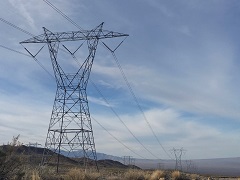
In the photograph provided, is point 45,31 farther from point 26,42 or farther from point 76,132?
point 76,132

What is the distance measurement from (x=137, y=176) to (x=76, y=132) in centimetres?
1147

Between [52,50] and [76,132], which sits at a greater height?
[52,50]

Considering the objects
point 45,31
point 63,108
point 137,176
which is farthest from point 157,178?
point 45,31

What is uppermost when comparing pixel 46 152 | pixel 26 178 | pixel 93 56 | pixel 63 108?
pixel 93 56

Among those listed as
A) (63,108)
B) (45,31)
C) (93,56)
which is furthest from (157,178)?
(45,31)

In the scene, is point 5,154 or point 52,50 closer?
point 5,154

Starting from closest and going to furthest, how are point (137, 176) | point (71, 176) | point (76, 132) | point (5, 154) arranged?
point (5, 154)
point (71, 176)
point (137, 176)
point (76, 132)

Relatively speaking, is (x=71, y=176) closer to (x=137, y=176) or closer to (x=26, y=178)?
(x=26, y=178)

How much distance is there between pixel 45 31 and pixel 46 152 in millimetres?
13367

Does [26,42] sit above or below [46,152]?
above

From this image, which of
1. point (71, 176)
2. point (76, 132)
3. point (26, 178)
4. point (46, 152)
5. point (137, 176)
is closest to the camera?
point (26, 178)

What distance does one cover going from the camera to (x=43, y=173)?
27.1m

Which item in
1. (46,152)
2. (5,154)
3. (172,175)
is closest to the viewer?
(5,154)

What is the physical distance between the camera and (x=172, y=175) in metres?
38.5
